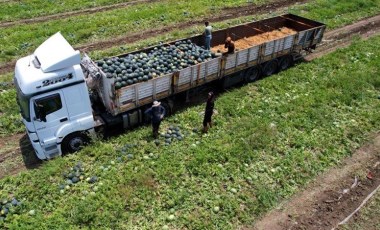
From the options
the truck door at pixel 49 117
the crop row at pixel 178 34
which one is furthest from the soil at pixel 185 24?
the truck door at pixel 49 117

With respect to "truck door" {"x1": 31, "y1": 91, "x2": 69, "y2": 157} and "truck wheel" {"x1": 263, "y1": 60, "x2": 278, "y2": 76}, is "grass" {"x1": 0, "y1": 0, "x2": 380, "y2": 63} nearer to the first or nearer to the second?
"truck wheel" {"x1": 263, "y1": 60, "x2": 278, "y2": 76}

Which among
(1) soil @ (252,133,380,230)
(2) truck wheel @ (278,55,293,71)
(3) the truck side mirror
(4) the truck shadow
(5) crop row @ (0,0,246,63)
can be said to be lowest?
(4) the truck shadow

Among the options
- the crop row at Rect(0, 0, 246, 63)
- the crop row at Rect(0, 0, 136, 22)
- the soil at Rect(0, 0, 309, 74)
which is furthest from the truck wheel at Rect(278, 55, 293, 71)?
the crop row at Rect(0, 0, 136, 22)

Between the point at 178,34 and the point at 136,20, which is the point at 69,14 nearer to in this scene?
the point at 136,20

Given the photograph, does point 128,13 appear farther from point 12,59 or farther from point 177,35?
point 12,59

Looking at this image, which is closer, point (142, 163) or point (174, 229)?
point (174, 229)

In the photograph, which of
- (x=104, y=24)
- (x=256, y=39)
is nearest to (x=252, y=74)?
(x=256, y=39)

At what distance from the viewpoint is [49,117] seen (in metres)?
11.8

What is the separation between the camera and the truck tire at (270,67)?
17781 mm

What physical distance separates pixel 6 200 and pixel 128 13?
58.0 feet

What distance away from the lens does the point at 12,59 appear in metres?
19.6

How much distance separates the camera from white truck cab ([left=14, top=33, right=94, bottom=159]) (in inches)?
444

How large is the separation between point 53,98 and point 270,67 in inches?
435

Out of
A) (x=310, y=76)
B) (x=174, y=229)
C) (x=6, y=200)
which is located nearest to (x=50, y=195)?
(x=6, y=200)
